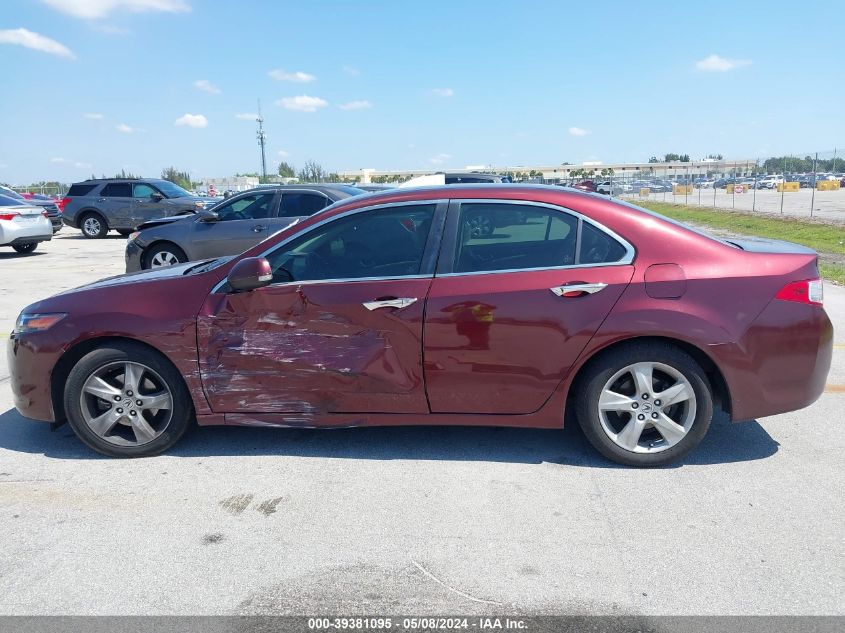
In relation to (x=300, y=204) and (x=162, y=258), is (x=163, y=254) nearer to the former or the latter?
(x=162, y=258)

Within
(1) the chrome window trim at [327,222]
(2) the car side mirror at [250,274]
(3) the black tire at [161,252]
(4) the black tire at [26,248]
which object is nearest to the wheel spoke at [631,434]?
(1) the chrome window trim at [327,222]

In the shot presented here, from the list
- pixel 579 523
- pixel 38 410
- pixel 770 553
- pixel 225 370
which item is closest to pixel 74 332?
pixel 38 410

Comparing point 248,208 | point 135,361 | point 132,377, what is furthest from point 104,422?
point 248,208

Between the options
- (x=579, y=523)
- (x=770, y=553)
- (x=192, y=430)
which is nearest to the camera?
(x=770, y=553)

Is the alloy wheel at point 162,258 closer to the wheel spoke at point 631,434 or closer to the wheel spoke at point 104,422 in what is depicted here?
the wheel spoke at point 104,422

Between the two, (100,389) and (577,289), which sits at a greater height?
(577,289)

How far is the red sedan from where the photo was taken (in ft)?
12.5

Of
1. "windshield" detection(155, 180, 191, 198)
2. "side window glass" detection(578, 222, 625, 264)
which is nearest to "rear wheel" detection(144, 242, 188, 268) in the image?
"side window glass" detection(578, 222, 625, 264)

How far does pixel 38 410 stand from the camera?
4246 millimetres

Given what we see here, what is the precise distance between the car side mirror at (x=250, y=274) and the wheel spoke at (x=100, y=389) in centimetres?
102

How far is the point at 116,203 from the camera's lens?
832 inches

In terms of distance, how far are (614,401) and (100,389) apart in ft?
10.1

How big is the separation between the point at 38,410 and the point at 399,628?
9.41 feet

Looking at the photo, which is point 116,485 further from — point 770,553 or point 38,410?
point 770,553
